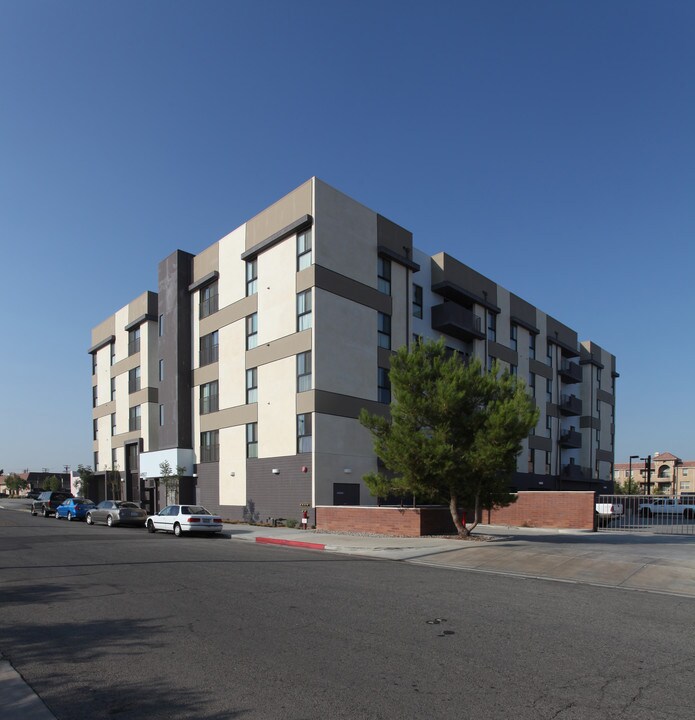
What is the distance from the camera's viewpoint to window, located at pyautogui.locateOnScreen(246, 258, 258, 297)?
3344cm

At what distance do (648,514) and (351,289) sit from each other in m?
23.1

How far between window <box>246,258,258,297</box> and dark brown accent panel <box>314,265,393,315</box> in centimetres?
564

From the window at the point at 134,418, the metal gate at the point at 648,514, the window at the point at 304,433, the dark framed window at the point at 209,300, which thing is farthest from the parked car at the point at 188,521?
the window at the point at 134,418

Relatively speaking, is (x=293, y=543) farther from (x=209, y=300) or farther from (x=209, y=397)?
(x=209, y=300)

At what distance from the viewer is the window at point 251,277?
33438 millimetres

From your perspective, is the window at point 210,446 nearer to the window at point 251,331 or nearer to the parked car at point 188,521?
the window at point 251,331

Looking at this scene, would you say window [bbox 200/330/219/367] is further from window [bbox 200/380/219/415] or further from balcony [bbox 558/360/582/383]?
balcony [bbox 558/360/582/383]

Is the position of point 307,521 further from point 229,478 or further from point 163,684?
point 163,684

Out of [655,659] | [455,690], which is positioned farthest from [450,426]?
[455,690]

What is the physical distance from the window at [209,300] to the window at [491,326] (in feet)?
63.2

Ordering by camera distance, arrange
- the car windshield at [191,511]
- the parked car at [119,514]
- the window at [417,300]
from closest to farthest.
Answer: the car windshield at [191,511]
the parked car at [119,514]
the window at [417,300]

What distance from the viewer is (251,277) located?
1330 inches

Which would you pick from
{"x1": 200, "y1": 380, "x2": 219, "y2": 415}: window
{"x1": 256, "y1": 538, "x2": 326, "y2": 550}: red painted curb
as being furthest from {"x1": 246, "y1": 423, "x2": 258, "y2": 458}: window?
{"x1": 256, "y1": 538, "x2": 326, "y2": 550}: red painted curb

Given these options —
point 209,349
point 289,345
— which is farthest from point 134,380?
point 289,345
